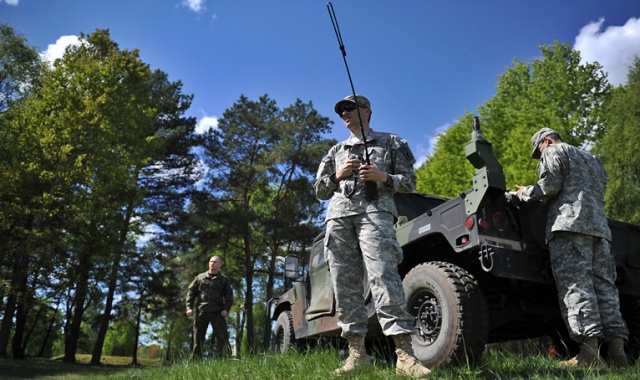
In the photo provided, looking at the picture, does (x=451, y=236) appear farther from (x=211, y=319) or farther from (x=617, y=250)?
(x=211, y=319)

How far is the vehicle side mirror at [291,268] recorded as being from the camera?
7.07 metres

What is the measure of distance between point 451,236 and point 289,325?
4.29 meters

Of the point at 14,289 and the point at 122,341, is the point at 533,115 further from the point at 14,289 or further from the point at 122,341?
the point at 122,341

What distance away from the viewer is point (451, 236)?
14.4 ft

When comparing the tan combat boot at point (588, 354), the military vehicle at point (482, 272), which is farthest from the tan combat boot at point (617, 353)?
the military vehicle at point (482, 272)

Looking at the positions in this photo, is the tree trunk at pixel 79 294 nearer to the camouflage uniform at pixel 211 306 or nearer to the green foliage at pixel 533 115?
the camouflage uniform at pixel 211 306

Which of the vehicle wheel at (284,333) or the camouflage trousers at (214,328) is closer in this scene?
the vehicle wheel at (284,333)

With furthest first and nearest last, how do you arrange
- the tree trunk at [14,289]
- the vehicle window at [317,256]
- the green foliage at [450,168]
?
the green foliage at [450,168] → the tree trunk at [14,289] → the vehicle window at [317,256]

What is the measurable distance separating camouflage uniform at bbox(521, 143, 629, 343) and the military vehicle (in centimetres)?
20

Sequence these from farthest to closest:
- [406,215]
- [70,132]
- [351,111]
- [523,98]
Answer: [523,98] → [70,132] → [406,215] → [351,111]

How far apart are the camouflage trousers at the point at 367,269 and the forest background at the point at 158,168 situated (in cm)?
181

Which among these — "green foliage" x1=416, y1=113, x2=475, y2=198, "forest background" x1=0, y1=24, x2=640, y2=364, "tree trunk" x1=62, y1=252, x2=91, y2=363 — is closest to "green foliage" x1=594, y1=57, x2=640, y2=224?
"forest background" x1=0, y1=24, x2=640, y2=364

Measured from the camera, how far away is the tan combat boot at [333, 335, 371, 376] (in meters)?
3.31

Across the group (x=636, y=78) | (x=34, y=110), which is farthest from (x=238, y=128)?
(x=636, y=78)
